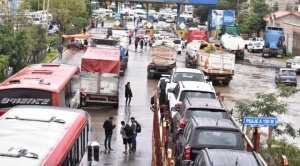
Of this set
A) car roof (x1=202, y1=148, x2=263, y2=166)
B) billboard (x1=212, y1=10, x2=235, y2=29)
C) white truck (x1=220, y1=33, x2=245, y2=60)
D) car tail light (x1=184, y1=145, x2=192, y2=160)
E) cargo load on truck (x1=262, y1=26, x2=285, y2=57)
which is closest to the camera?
car roof (x1=202, y1=148, x2=263, y2=166)

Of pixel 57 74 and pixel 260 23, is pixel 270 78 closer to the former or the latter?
pixel 57 74

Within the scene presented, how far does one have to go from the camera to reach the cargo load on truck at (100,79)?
30.8 meters

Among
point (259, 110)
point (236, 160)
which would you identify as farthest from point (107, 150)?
point (236, 160)

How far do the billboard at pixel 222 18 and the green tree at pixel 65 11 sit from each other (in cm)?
2027

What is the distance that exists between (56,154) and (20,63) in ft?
92.0

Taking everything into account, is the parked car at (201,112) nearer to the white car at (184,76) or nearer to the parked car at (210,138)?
the parked car at (210,138)

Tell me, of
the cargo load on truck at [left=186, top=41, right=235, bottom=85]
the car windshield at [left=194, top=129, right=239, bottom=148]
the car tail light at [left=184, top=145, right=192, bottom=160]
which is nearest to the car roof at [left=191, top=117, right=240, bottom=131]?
the car windshield at [left=194, top=129, right=239, bottom=148]

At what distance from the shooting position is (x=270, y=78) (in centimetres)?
4681

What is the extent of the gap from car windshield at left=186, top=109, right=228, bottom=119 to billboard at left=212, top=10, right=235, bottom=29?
62.8 metres

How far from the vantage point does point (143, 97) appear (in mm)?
35031

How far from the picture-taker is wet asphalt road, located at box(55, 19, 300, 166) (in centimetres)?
2186

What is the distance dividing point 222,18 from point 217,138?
223ft

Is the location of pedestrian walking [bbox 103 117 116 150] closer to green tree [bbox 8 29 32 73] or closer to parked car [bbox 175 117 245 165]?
parked car [bbox 175 117 245 165]

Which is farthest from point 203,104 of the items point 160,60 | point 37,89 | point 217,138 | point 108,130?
point 160,60
